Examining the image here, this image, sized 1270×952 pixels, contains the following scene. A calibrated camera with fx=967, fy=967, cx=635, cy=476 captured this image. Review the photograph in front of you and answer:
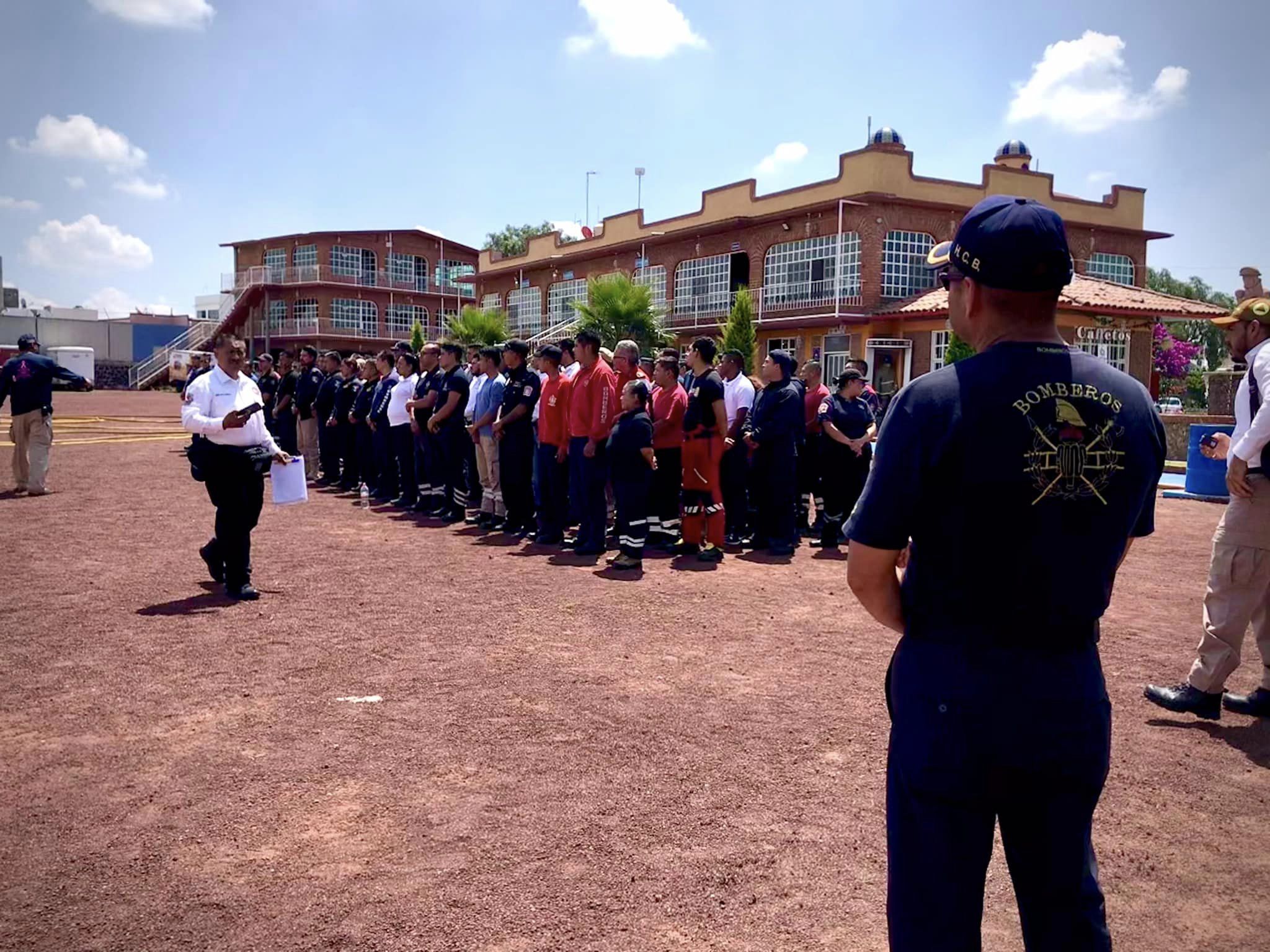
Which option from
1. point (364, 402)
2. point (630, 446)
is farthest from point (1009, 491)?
point (364, 402)

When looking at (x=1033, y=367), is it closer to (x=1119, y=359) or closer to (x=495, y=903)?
(x=495, y=903)

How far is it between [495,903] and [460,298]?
6445 cm

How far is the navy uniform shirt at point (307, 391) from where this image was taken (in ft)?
56.4

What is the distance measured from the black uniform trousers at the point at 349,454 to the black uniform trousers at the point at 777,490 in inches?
314

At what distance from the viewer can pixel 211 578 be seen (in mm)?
8797

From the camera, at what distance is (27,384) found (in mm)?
13797

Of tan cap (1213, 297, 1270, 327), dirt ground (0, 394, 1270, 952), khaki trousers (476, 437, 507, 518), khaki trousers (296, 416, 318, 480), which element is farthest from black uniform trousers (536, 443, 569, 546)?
khaki trousers (296, 416, 318, 480)

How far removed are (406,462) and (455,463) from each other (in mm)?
1430

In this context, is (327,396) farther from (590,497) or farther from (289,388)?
(590,497)

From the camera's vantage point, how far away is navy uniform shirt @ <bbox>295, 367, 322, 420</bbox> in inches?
677

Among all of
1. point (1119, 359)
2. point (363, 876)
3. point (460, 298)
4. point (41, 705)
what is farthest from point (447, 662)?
point (460, 298)

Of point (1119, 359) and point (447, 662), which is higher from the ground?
point (1119, 359)

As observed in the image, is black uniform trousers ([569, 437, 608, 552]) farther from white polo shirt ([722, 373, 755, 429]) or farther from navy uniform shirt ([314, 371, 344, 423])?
navy uniform shirt ([314, 371, 344, 423])

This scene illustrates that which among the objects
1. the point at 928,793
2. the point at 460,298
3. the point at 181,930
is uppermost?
the point at 460,298
